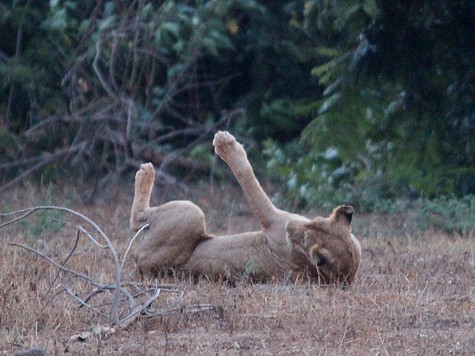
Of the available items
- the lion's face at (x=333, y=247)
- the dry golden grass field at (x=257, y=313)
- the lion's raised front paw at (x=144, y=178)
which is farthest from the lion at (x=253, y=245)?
the lion's raised front paw at (x=144, y=178)

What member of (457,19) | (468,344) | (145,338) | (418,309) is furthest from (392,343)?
(457,19)

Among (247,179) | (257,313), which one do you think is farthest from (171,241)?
(257,313)

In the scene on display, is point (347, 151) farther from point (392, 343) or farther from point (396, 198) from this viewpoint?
point (392, 343)

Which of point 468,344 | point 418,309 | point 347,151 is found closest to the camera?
point 468,344

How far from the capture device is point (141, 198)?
7262 mm

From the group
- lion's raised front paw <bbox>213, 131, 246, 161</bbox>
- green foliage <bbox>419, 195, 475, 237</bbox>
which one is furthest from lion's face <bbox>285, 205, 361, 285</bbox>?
green foliage <bbox>419, 195, 475, 237</bbox>

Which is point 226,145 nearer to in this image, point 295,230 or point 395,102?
point 295,230

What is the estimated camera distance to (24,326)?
16.9 feet

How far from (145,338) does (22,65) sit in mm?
9901

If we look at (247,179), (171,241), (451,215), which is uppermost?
(247,179)

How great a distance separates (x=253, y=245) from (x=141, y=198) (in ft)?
3.25

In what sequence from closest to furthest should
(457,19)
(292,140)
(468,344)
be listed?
(468,344) → (457,19) → (292,140)

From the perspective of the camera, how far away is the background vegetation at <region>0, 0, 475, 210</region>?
1016 centimetres

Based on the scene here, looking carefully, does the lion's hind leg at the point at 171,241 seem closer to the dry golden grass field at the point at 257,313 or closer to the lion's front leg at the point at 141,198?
the dry golden grass field at the point at 257,313
